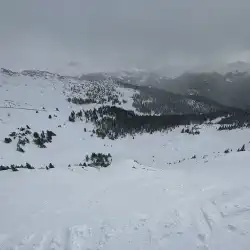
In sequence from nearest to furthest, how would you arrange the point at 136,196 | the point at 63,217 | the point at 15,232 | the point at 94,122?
the point at 15,232 < the point at 63,217 < the point at 136,196 < the point at 94,122

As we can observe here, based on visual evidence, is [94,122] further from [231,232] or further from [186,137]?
[231,232]

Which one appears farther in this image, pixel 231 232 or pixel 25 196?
pixel 25 196

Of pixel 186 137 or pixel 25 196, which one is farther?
pixel 186 137

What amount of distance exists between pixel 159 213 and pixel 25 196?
13.4 m

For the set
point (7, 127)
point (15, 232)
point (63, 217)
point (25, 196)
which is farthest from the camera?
point (7, 127)

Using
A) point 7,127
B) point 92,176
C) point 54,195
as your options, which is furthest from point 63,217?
point 7,127

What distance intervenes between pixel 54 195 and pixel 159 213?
11395 mm

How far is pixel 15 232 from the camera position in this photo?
18609mm

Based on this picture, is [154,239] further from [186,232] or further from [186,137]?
[186,137]

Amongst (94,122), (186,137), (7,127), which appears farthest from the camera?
(94,122)

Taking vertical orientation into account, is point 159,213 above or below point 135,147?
above

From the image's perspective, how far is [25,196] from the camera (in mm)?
25516

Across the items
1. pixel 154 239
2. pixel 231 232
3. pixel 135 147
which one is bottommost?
pixel 135 147

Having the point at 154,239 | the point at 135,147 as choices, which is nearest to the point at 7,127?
the point at 135,147
